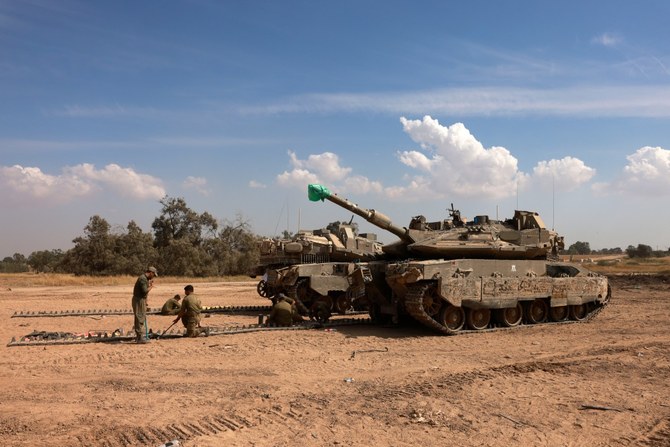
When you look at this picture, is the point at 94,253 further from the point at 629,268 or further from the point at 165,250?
the point at 629,268

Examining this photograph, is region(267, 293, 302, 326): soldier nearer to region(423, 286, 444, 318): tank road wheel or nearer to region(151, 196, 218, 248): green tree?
region(423, 286, 444, 318): tank road wheel

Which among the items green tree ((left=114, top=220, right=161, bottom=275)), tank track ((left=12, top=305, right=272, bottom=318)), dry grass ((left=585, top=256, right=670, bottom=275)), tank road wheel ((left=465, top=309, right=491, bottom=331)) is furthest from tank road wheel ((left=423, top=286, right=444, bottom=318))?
green tree ((left=114, top=220, right=161, bottom=275))

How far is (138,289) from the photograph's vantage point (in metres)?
10.6

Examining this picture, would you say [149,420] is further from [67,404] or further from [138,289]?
[138,289]

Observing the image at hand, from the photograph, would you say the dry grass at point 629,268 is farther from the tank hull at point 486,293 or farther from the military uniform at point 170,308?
the military uniform at point 170,308

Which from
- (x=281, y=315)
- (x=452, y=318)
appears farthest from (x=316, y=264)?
(x=452, y=318)

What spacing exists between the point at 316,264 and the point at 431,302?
350 centimetres

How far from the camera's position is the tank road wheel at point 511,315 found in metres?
13.5

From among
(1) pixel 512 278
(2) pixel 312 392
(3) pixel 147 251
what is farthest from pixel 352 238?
(3) pixel 147 251

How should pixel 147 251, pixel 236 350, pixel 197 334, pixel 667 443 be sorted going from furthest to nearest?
pixel 147 251 < pixel 197 334 < pixel 236 350 < pixel 667 443

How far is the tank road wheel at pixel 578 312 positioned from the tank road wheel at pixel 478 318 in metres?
2.99

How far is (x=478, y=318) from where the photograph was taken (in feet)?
43.1

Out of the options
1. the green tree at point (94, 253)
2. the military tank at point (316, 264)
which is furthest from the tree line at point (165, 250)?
the military tank at point (316, 264)

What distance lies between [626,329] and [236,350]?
8.74 m
